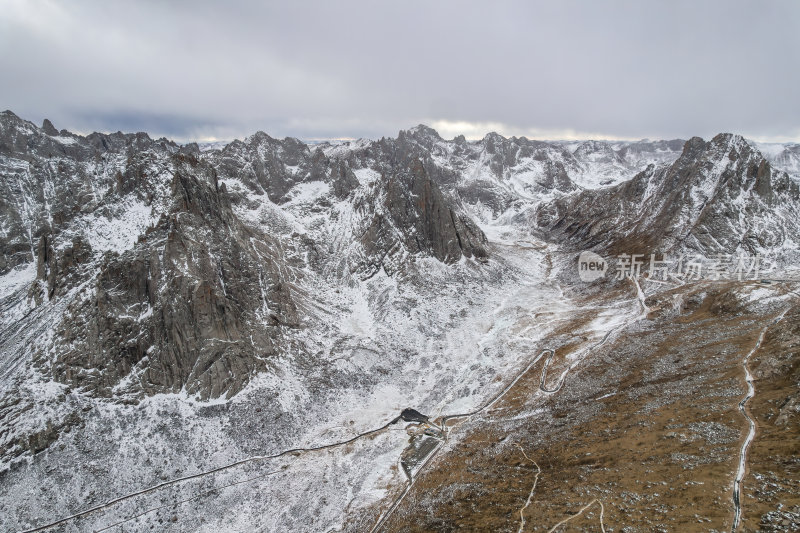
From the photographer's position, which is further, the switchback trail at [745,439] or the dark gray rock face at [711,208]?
the dark gray rock face at [711,208]

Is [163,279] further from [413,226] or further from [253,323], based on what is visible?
[413,226]

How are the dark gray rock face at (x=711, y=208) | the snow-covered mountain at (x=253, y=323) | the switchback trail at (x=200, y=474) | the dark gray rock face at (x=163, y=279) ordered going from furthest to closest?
the dark gray rock face at (x=711, y=208)
the dark gray rock face at (x=163, y=279)
the snow-covered mountain at (x=253, y=323)
the switchback trail at (x=200, y=474)

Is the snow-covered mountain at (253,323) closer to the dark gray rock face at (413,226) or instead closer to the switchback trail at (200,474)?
the switchback trail at (200,474)

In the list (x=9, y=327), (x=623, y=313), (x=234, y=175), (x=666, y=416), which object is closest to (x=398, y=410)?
(x=666, y=416)

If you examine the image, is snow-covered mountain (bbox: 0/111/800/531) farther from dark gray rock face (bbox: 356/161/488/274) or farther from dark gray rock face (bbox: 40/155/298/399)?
dark gray rock face (bbox: 356/161/488/274)

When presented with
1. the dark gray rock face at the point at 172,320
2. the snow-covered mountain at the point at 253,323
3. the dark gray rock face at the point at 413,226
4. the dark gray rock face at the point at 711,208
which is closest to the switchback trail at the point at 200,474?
Result: the snow-covered mountain at the point at 253,323

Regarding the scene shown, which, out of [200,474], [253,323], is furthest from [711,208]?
[200,474]

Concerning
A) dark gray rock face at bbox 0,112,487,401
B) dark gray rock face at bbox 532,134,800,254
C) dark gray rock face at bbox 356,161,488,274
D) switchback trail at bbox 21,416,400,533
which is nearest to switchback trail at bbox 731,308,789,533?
switchback trail at bbox 21,416,400,533
